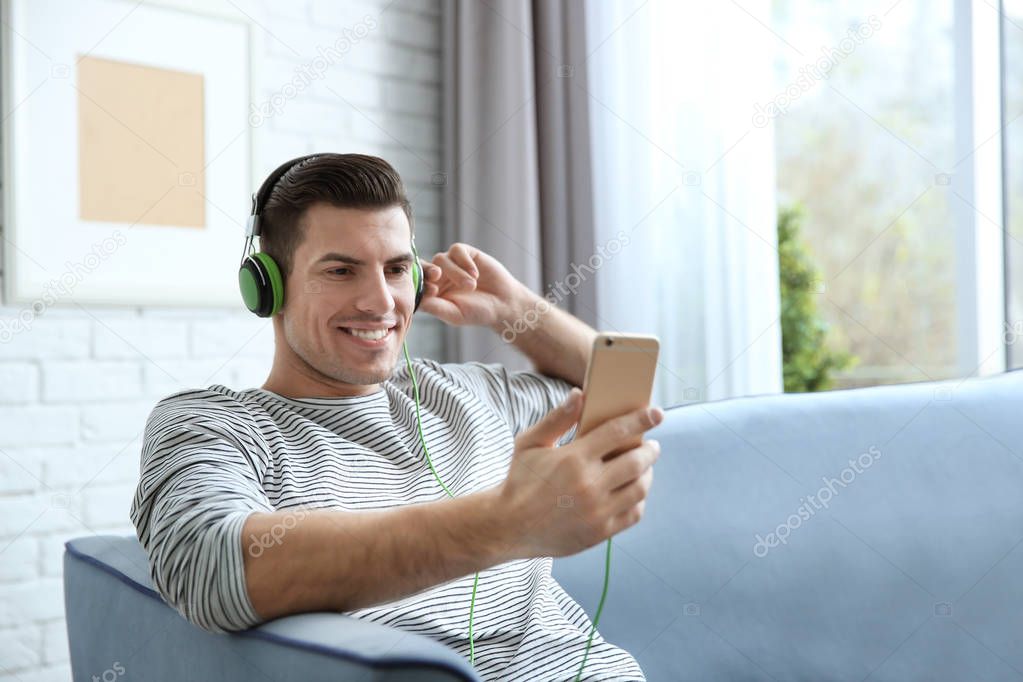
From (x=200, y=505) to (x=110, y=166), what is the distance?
1419mm

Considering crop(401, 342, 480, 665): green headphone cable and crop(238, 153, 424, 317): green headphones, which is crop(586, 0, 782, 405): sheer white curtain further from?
crop(238, 153, 424, 317): green headphones

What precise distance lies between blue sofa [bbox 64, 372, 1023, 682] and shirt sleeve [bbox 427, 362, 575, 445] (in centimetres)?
23

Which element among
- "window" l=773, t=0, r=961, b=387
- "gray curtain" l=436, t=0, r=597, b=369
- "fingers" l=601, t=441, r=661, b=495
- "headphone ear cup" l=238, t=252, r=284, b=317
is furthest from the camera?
"window" l=773, t=0, r=961, b=387

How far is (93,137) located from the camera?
2092 mm

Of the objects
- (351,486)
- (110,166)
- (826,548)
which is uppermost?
(110,166)

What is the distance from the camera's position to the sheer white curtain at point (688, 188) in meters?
2.17

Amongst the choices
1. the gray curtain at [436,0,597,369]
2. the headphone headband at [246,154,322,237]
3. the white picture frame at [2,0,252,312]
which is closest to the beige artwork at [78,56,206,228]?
the white picture frame at [2,0,252,312]

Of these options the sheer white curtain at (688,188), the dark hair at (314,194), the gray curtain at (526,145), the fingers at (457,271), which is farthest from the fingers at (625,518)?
the gray curtain at (526,145)

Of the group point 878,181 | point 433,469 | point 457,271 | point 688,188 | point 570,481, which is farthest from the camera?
point 878,181

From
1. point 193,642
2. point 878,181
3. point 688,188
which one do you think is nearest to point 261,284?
point 193,642

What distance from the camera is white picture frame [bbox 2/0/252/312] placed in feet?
6.55

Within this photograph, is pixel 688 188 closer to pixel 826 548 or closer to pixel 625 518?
→ pixel 826 548

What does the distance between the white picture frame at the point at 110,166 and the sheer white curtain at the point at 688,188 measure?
0.91 m

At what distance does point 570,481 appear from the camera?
2.78 ft
